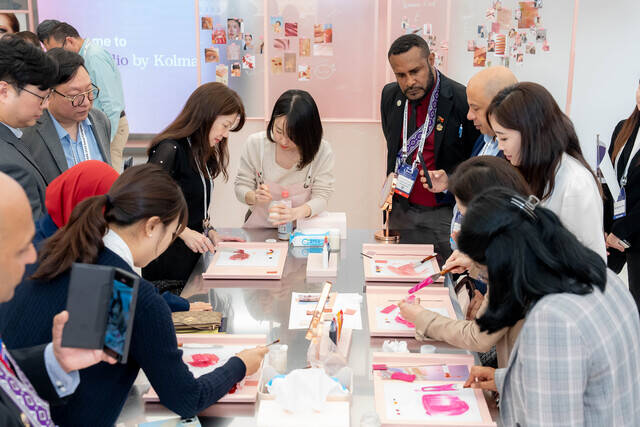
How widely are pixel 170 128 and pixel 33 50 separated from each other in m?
0.67

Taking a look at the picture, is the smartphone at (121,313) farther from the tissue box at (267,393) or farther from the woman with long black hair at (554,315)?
the woman with long black hair at (554,315)

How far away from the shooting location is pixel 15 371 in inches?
53.2

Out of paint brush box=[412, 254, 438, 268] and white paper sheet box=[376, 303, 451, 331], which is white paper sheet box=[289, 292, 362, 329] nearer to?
white paper sheet box=[376, 303, 451, 331]

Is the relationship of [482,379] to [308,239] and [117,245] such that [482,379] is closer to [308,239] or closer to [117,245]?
[117,245]

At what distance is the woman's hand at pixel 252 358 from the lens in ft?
6.08

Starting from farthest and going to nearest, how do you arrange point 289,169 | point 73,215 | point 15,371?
point 289,169
point 73,215
point 15,371

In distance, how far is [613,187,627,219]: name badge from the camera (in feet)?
10.5

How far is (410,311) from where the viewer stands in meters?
2.16

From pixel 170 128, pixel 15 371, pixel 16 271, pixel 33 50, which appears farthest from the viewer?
pixel 170 128

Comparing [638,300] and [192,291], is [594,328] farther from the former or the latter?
[638,300]

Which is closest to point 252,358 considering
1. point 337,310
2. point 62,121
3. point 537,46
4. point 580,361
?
point 337,310

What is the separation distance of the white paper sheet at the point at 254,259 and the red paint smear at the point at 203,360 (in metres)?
0.82

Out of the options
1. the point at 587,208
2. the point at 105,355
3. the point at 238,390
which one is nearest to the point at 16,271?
the point at 105,355

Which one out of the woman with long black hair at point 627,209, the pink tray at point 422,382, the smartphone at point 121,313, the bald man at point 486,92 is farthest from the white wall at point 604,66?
the smartphone at point 121,313
